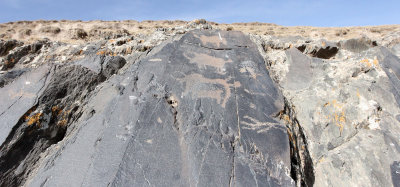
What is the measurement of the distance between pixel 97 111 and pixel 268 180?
5.82 ft

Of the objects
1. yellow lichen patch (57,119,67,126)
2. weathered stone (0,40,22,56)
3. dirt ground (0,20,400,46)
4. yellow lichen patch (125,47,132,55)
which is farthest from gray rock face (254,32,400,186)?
dirt ground (0,20,400,46)

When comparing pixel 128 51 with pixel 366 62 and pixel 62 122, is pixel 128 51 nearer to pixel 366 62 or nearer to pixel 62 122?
pixel 62 122

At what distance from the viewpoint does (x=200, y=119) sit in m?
2.04

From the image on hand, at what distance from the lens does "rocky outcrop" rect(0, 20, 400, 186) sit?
Answer: 1.73 m

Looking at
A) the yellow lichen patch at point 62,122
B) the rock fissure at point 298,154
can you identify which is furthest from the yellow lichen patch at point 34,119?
the rock fissure at point 298,154

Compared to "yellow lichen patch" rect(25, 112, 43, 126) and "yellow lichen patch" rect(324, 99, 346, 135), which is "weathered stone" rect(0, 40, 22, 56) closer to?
"yellow lichen patch" rect(25, 112, 43, 126)

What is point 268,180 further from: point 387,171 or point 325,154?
point 387,171

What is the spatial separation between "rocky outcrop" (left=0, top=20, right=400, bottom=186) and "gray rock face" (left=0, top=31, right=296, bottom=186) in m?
0.01

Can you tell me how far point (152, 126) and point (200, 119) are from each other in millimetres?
449

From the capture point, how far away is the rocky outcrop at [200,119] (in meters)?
1.73

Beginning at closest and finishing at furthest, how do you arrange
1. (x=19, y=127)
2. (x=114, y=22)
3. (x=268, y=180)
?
(x=268, y=180), (x=19, y=127), (x=114, y=22)

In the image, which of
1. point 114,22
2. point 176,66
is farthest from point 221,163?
point 114,22

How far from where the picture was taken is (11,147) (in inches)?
76.0

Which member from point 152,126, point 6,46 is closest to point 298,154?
point 152,126
